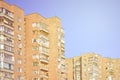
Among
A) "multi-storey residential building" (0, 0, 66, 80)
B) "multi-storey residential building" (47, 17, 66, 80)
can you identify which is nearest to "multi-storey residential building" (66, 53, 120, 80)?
"multi-storey residential building" (47, 17, 66, 80)

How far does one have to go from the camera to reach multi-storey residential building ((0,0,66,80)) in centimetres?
7275

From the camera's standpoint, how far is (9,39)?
73938 millimetres

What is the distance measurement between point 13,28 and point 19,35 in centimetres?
302

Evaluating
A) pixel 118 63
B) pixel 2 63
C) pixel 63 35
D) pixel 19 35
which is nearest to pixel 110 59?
pixel 118 63

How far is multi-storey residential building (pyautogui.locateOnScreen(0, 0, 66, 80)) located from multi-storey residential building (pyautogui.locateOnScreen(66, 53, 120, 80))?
82.2ft

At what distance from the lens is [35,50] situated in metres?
85.2

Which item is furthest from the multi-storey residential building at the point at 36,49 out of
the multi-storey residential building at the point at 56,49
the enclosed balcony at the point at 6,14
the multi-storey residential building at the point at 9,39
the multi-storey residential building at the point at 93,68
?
the multi-storey residential building at the point at 93,68

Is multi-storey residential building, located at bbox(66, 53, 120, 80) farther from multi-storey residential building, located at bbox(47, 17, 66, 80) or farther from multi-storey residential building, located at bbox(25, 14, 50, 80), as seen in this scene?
multi-storey residential building, located at bbox(25, 14, 50, 80)

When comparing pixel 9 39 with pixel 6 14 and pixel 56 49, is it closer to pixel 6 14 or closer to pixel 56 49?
pixel 6 14

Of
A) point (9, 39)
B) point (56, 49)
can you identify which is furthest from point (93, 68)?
point (9, 39)

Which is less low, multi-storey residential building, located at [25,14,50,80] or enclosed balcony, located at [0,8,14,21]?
enclosed balcony, located at [0,8,14,21]

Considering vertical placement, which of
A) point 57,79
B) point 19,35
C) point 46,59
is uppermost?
point 19,35

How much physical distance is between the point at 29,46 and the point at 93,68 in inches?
1573

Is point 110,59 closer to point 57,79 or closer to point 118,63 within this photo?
point 118,63
